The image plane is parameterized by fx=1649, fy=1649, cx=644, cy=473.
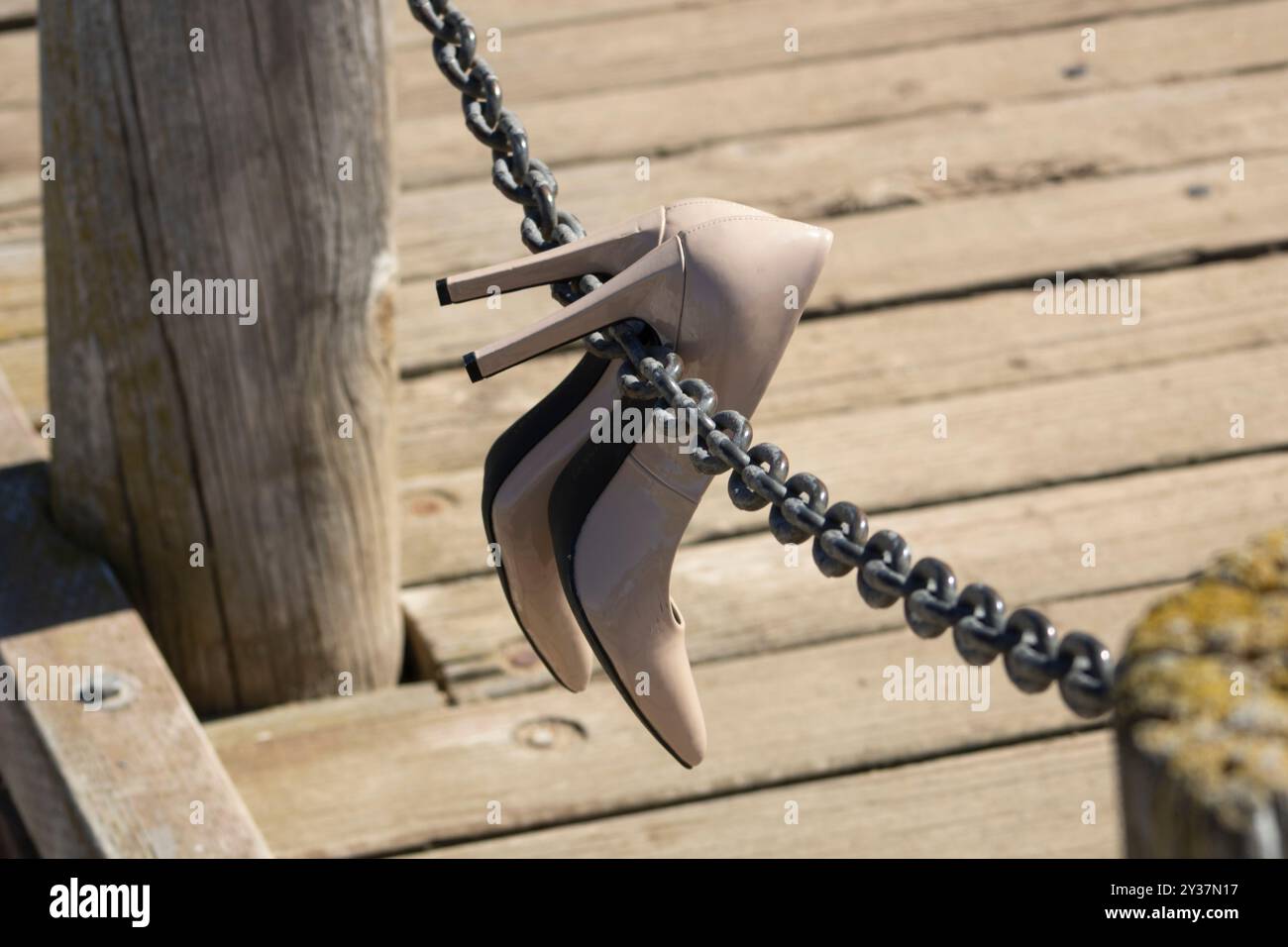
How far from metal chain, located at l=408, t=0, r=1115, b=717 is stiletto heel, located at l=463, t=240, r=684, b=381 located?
22 millimetres

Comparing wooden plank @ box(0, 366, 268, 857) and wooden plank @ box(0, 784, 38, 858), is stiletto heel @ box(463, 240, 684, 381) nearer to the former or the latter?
wooden plank @ box(0, 366, 268, 857)

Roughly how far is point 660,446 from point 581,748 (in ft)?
2.97

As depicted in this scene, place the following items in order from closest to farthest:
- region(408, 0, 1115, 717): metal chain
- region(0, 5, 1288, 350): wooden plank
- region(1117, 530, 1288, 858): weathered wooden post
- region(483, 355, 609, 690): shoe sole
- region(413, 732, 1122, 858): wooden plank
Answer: region(1117, 530, 1288, 858): weathered wooden post, region(408, 0, 1115, 717): metal chain, region(483, 355, 609, 690): shoe sole, region(413, 732, 1122, 858): wooden plank, region(0, 5, 1288, 350): wooden plank

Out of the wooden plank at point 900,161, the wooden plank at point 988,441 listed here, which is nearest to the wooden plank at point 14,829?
the wooden plank at point 988,441

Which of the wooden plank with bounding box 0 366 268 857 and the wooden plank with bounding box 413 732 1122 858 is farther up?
the wooden plank with bounding box 0 366 268 857

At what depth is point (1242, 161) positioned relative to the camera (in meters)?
3.07

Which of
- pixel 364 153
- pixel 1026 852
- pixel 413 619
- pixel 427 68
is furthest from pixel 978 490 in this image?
pixel 427 68

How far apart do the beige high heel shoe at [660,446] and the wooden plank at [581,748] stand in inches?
27.6

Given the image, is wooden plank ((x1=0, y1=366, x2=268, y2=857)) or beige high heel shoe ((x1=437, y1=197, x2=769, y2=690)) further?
wooden plank ((x1=0, y1=366, x2=268, y2=857))

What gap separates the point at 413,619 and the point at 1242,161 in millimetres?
1841

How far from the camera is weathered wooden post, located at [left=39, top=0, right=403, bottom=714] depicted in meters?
1.74

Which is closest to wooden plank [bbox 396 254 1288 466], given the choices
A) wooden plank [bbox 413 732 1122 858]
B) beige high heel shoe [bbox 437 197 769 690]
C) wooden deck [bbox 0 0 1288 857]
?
wooden deck [bbox 0 0 1288 857]

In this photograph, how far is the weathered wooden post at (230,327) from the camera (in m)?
1.74
